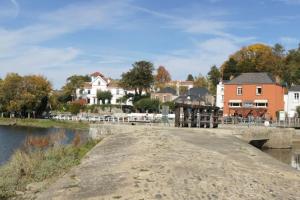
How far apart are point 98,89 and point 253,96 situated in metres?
60.4

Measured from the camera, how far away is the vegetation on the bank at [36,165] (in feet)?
49.8

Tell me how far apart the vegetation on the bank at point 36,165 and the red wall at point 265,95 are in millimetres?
49713

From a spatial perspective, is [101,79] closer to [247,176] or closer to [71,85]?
[71,85]

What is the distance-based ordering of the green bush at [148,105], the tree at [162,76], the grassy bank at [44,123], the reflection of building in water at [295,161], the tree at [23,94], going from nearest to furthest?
1. the reflection of building in water at [295,161]
2. the grassy bank at [44,123]
3. the tree at [23,94]
4. the green bush at [148,105]
5. the tree at [162,76]

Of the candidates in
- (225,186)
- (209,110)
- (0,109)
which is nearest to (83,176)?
(225,186)

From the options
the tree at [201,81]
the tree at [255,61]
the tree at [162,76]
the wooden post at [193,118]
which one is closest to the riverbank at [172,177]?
the wooden post at [193,118]

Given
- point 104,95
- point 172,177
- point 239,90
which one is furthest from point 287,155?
point 104,95

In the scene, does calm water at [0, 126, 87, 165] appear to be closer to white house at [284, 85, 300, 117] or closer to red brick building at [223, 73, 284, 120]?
red brick building at [223, 73, 284, 120]

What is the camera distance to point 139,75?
105 m

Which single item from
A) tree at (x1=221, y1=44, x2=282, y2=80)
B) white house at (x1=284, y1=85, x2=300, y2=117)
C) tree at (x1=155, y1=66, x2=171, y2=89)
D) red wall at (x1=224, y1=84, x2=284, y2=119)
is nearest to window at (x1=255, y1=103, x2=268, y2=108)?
red wall at (x1=224, y1=84, x2=284, y2=119)

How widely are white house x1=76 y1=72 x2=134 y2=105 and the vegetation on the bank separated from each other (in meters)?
97.4

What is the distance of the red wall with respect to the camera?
227 ft

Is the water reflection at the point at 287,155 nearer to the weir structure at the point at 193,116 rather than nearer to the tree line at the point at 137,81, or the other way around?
the weir structure at the point at 193,116

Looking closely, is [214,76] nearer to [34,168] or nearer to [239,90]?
[239,90]
